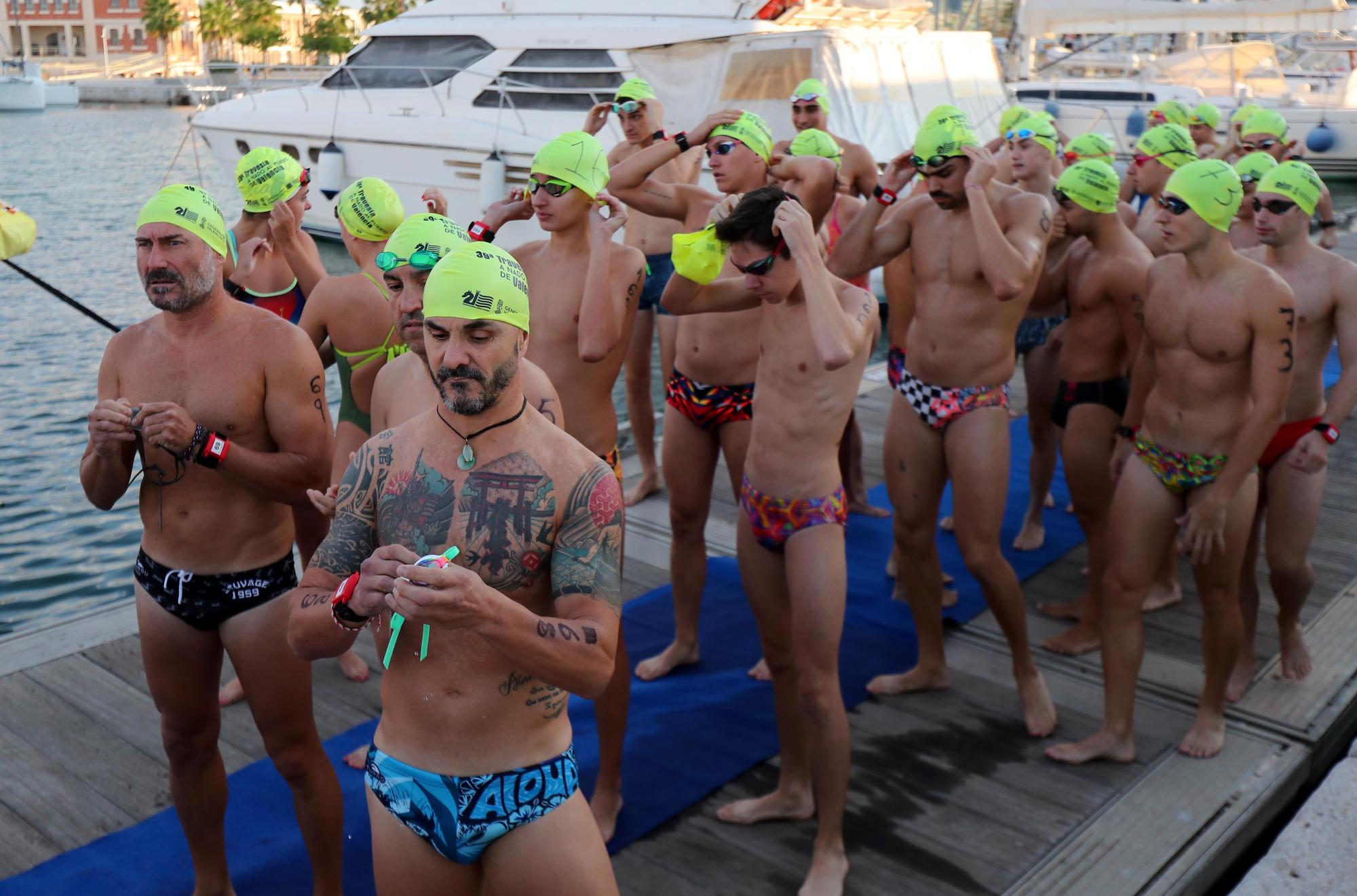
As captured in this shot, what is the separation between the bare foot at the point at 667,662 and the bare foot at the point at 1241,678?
7.80ft

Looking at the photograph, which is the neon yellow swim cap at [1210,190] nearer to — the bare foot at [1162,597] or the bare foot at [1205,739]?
the bare foot at [1205,739]

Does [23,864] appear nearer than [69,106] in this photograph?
Yes

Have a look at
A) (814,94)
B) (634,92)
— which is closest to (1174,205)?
(634,92)

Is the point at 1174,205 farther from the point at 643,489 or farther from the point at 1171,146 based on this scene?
the point at 643,489

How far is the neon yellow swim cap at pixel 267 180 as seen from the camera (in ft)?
16.8

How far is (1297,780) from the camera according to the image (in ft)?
15.0

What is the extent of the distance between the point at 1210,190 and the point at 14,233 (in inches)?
178

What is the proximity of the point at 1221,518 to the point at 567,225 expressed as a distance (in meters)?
2.75

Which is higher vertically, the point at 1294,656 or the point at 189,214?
the point at 189,214

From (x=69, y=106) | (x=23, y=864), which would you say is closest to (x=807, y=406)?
(x=23, y=864)

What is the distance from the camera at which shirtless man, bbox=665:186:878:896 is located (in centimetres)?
369

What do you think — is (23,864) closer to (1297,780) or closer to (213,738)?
(213,738)

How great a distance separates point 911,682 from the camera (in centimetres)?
512

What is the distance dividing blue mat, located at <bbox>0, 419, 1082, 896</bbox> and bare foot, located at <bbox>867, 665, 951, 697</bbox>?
90 millimetres
